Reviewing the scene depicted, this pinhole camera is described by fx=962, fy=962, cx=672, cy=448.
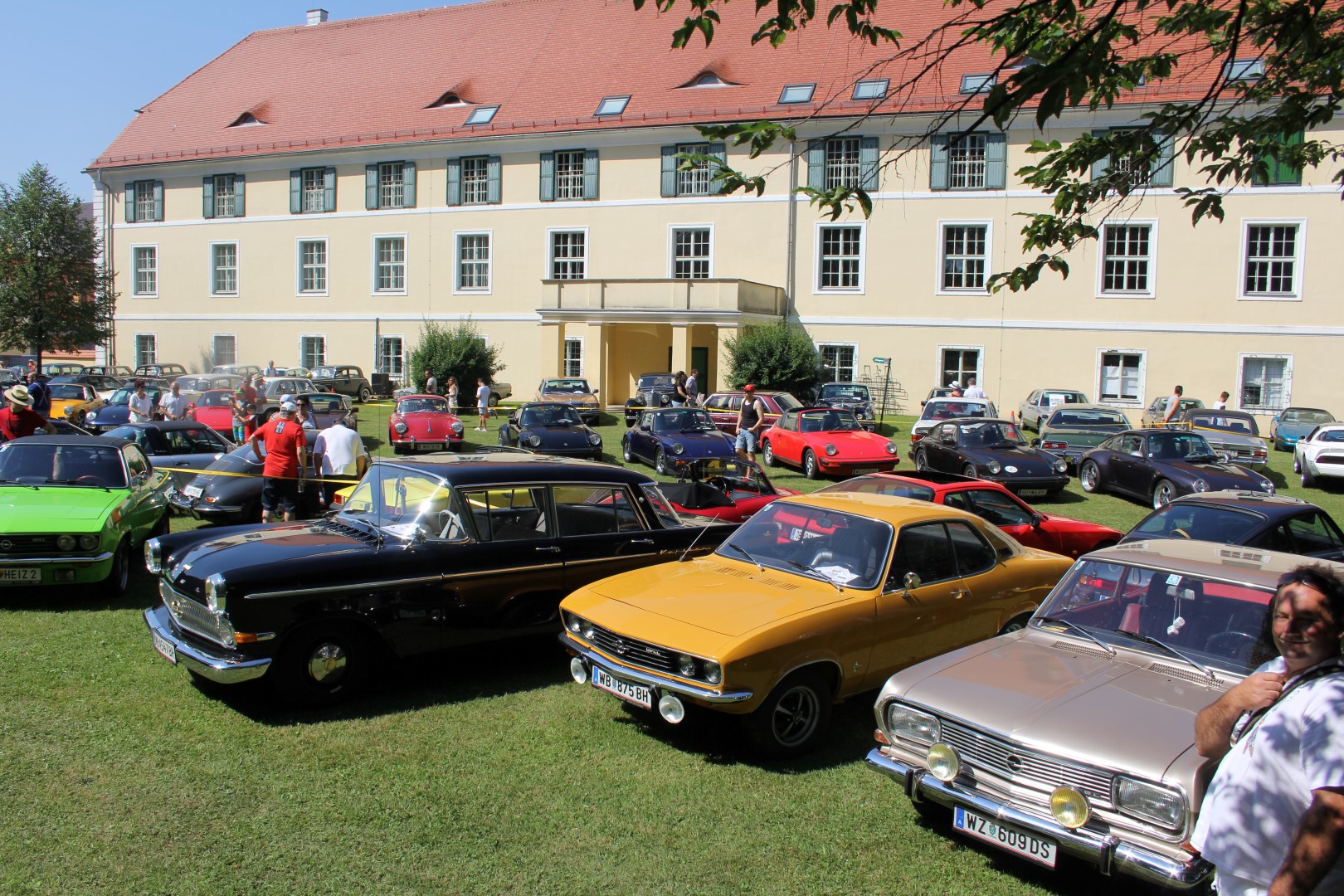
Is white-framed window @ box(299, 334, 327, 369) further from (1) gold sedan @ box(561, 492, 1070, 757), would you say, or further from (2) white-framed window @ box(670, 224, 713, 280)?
(1) gold sedan @ box(561, 492, 1070, 757)

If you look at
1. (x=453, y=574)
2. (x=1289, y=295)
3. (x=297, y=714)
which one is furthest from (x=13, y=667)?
(x=1289, y=295)

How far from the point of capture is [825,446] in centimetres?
1811

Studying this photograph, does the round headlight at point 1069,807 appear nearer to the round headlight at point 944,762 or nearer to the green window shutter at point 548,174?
the round headlight at point 944,762

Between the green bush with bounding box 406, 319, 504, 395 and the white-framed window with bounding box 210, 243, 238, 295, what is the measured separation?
13142 mm

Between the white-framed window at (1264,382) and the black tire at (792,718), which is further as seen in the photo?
the white-framed window at (1264,382)

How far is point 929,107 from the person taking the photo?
31.2 meters

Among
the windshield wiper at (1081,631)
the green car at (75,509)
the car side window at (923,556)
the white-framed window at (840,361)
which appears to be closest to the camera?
the windshield wiper at (1081,631)

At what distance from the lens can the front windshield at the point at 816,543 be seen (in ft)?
20.4

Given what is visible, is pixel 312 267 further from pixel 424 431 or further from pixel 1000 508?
pixel 1000 508

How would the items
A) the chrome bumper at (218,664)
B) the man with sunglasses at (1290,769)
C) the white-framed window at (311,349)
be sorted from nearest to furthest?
the man with sunglasses at (1290,769) < the chrome bumper at (218,664) < the white-framed window at (311,349)

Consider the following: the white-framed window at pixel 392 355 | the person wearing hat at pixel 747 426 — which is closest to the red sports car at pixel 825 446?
the person wearing hat at pixel 747 426

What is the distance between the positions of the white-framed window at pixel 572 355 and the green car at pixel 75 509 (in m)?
25.2

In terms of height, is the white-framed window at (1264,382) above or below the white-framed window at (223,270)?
below

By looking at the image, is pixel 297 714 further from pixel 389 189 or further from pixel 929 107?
pixel 389 189
